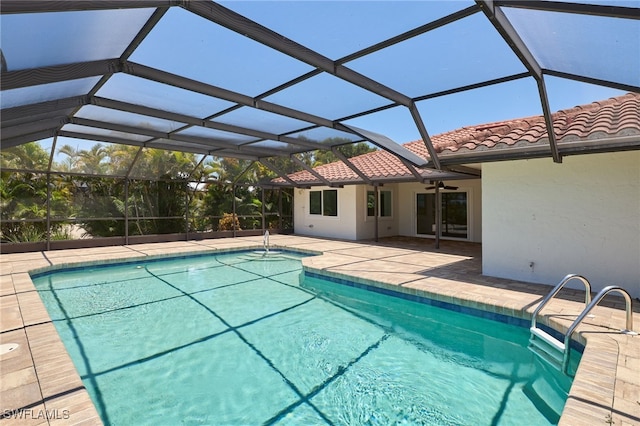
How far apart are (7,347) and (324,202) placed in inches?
554

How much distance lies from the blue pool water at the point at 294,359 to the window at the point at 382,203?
27.8 feet

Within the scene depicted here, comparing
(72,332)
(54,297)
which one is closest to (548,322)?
(72,332)

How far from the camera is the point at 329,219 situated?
56.0 ft

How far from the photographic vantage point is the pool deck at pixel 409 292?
293cm

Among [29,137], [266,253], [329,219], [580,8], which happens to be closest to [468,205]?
[329,219]

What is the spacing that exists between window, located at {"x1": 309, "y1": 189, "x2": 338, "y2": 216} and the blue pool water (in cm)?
881

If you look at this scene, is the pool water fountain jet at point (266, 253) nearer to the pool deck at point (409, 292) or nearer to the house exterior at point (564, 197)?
the pool deck at point (409, 292)

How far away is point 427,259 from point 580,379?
700 centimetres

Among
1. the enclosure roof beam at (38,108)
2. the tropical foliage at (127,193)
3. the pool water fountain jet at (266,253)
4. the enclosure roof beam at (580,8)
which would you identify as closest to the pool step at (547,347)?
the enclosure roof beam at (580,8)

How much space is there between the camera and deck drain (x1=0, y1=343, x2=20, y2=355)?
4.02 m

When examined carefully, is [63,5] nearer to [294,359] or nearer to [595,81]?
[294,359]

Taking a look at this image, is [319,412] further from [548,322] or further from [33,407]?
[548,322]

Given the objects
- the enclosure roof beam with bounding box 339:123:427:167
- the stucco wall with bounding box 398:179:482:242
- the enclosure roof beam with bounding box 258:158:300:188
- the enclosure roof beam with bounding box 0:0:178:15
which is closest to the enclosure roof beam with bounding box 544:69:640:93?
the enclosure roof beam with bounding box 339:123:427:167

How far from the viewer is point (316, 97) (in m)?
6.66
